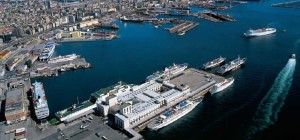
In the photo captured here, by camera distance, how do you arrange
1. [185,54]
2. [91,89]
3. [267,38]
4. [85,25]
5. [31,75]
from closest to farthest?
1. [91,89]
2. [31,75]
3. [185,54]
4. [267,38]
5. [85,25]

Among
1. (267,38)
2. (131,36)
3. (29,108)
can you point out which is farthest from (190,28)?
(29,108)

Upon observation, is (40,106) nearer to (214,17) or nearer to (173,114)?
(173,114)

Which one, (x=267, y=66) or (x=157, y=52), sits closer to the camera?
(x=267, y=66)

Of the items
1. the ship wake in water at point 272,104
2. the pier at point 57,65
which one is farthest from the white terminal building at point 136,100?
→ the pier at point 57,65

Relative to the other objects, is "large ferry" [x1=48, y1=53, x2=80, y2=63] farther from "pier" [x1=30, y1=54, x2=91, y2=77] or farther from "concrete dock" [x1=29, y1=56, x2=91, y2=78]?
"concrete dock" [x1=29, y1=56, x2=91, y2=78]

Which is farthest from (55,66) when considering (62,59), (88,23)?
(88,23)

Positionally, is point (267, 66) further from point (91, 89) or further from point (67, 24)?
point (67, 24)
